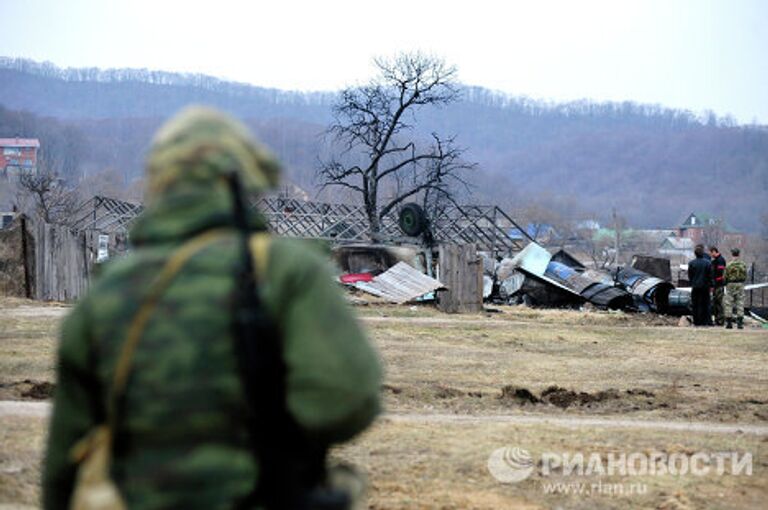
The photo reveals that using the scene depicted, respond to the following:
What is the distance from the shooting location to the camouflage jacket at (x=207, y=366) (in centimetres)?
325

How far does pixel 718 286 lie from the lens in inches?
1008

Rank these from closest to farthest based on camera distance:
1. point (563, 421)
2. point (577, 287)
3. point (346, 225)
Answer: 1. point (563, 421)
2. point (577, 287)
3. point (346, 225)

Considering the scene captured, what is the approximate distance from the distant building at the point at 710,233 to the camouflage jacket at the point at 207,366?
124 metres

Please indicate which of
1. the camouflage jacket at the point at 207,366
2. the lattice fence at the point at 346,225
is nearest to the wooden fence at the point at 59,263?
the lattice fence at the point at 346,225

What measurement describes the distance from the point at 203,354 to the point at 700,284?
2398 cm

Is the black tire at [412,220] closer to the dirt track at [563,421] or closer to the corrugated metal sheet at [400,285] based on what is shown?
the corrugated metal sheet at [400,285]

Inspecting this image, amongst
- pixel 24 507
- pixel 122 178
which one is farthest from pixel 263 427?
pixel 122 178

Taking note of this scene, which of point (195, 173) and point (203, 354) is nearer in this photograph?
point (203, 354)

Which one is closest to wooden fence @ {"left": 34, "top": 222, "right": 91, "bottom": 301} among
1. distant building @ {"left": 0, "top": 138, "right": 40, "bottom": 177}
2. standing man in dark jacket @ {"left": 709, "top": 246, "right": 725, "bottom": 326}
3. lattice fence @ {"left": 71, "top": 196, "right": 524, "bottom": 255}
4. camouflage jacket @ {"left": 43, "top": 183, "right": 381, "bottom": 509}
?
lattice fence @ {"left": 71, "top": 196, "right": 524, "bottom": 255}

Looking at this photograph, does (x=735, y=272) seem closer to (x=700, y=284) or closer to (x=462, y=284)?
(x=700, y=284)

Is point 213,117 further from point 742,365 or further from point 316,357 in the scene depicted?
point 742,365

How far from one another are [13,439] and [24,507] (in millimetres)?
2066

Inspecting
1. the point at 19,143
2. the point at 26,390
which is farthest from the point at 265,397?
the point at 19,143

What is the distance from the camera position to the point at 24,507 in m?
6.95
